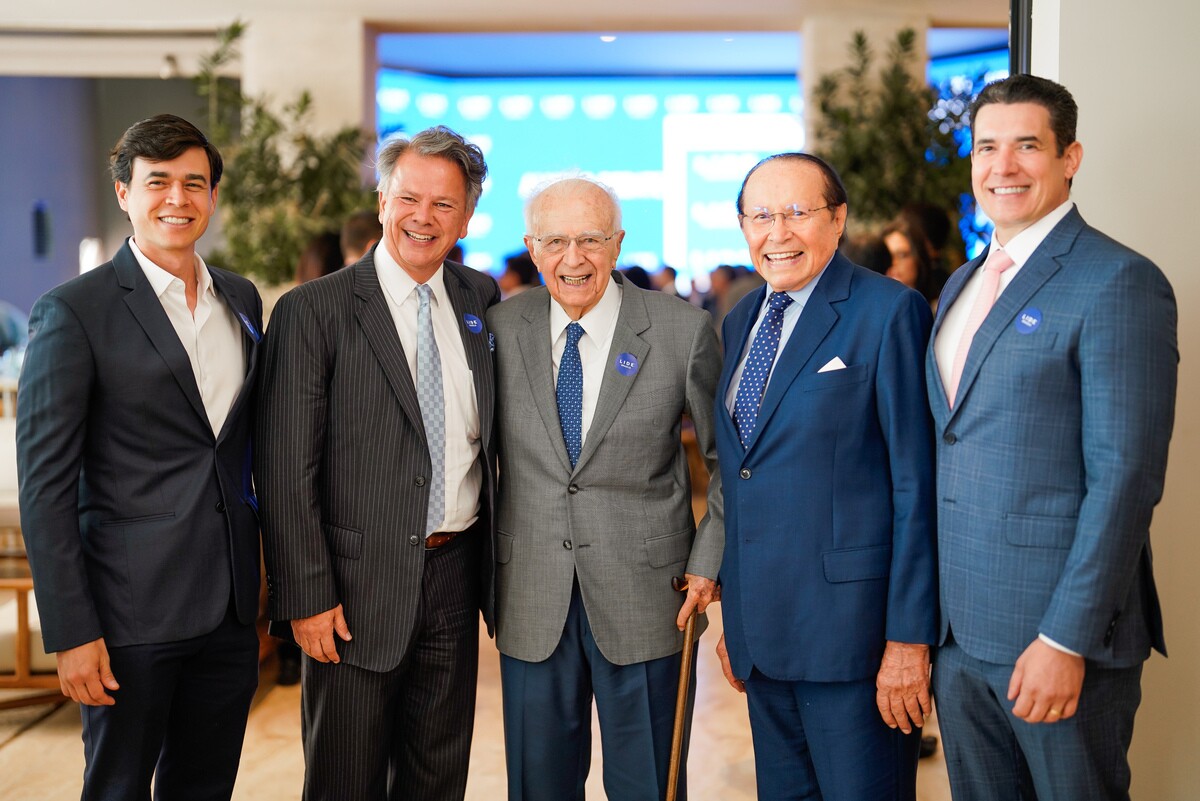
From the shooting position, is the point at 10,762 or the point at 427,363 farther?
the point at 10,762

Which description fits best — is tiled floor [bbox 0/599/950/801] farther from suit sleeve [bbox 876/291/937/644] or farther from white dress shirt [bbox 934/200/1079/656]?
white dress shirt [bbox 934/200/1079/656]

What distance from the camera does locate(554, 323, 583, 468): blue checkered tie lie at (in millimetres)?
2404

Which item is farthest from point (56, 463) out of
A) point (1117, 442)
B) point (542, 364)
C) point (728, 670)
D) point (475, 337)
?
point (1117, 442)

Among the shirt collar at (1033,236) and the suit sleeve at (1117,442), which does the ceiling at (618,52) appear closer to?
the shirt collar at (1033,236)

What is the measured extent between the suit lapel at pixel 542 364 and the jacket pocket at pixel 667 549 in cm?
28

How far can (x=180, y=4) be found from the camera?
27.6ft

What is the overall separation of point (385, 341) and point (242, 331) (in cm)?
35

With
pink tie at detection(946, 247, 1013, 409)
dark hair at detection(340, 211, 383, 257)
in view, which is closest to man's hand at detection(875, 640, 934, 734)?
pink tie at detection(946, 247, 1013, 409)

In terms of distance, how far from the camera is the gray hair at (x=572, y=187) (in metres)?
2.46

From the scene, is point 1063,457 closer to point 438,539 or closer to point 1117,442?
point 1117,442

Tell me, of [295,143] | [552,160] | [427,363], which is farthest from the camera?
[552,160]

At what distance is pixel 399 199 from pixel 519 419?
60cm

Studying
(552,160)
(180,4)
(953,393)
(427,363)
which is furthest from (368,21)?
(953,393)

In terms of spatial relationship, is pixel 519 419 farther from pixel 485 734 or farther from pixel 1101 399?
pixel 485 734
